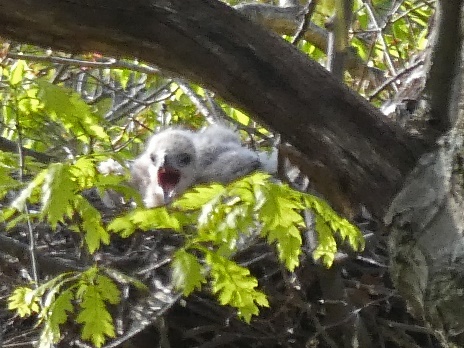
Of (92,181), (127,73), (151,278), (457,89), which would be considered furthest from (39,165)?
(127,73)

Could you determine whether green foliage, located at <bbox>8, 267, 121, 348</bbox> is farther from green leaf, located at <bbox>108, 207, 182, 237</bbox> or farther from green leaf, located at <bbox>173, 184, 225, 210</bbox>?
green leaf, located at <bbox>173, 184, 225, 210</bbox>

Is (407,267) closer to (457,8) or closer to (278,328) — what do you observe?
(457,8)

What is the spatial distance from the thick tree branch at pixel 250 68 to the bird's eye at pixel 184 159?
2.09 meters

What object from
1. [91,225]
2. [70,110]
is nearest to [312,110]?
[91,225]

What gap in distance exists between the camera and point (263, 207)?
4.91 ft

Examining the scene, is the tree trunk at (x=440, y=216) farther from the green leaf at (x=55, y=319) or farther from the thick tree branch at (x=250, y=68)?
the green leaf at (x=55, y=319)

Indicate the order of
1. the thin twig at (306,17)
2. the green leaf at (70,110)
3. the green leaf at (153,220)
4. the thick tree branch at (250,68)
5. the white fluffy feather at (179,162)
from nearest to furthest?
the thick tree branch at (250,68), the green leaf at (153,220), the green leaf at (70,110), the thin twig at (306,17), the white fluffy feather at (179,162)

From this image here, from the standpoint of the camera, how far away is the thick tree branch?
1.31 m

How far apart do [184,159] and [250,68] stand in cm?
221

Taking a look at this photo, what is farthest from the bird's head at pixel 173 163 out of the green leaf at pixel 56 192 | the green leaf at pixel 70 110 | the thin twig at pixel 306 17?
the green leaf at pixel 56 192

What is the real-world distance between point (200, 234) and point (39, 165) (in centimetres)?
68

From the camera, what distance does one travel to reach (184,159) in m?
3.59

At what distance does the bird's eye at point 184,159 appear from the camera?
11.7ft

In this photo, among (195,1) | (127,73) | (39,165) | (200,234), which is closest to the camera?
(195,1)
